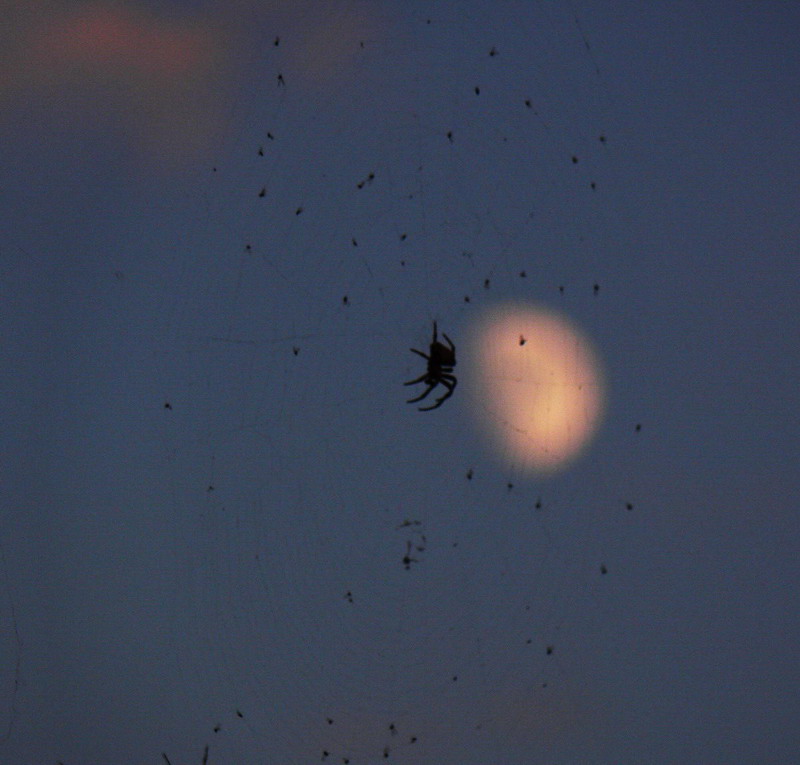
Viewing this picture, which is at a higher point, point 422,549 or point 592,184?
point 592,184

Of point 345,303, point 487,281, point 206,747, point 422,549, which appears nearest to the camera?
point 206,747

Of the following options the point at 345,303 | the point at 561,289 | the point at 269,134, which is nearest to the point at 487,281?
the point at 561,289

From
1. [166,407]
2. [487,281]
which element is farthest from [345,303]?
[166,407]

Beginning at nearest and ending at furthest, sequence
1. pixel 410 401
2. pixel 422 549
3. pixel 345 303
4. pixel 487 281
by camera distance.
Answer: pixel 487 281
pixel 345 303
pixel 422 549
pixel 410 401

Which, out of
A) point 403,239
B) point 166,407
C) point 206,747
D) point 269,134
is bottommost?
point 206,747

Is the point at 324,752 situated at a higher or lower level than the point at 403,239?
lower

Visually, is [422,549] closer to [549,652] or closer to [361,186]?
[549,652]

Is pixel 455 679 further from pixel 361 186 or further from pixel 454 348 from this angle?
pixel 454 348

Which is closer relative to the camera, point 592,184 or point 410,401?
point 592,184

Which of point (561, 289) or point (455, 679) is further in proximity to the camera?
point (561, 289)
